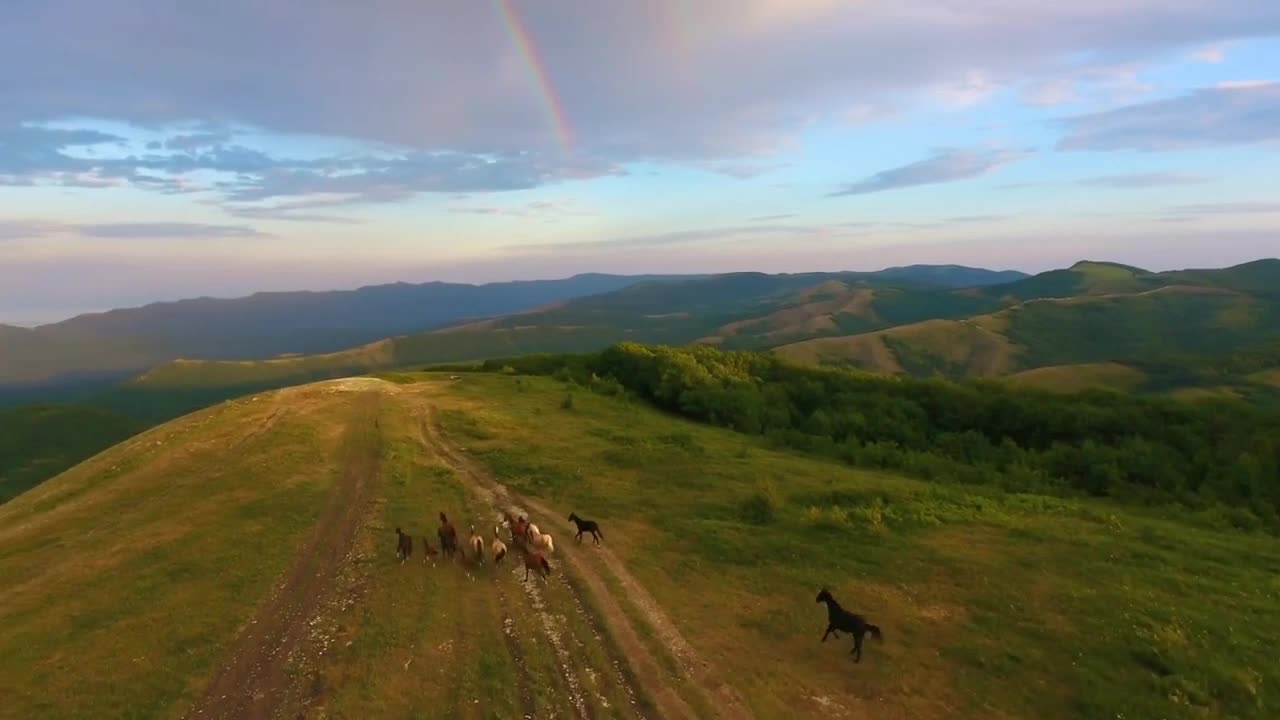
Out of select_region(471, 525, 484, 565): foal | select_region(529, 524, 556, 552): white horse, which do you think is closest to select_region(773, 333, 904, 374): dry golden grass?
select_region(529, 524, 556, 552): white horse

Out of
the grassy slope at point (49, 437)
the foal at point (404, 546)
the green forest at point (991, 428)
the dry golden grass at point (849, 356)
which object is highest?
the foal at point (404, 546)

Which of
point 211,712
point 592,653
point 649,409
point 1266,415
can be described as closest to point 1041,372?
point 1266,415

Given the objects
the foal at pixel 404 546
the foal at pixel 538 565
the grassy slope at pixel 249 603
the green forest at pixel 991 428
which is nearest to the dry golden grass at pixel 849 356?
the green forest at pixel 991 428

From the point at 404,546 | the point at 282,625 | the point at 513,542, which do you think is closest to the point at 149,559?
the point at 282,625

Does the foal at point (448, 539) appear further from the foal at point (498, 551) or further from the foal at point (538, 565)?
the foal at point (538, 565)

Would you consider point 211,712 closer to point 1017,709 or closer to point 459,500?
point 459,500
